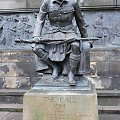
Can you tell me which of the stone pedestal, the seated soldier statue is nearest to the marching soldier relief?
the seated soldier statue

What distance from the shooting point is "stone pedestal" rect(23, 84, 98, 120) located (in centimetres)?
670

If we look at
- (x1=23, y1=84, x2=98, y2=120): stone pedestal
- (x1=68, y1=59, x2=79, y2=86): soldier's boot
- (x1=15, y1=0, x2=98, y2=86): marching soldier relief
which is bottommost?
(x1=23, y1=84, x2=98, y2=120): stone pedestal

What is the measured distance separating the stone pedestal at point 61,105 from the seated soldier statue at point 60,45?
420 millimetres

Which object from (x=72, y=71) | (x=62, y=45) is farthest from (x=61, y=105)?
(x=62, y=45)

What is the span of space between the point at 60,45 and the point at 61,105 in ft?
4.42

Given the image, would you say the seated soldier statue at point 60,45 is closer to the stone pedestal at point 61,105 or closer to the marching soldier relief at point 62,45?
the marching soldier relief at point 62,45

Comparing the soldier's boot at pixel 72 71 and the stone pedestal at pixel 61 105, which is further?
the soldier's boot at pixel 72 71

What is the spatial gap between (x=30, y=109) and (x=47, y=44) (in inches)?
59.1

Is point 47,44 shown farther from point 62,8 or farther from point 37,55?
point 62,8

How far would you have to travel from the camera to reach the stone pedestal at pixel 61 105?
22.0 feet

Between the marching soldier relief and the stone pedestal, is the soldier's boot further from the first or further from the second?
the stone pedestal

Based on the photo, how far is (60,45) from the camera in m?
7.22

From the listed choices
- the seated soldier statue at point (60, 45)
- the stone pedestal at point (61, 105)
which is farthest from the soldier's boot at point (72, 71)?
the stone pedestal at point (61, 105)

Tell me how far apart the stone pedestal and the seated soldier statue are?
1.38 feet
